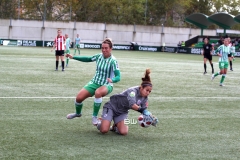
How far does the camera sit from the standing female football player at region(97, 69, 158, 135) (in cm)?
855

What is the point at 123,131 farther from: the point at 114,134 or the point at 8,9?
the point at 8,9

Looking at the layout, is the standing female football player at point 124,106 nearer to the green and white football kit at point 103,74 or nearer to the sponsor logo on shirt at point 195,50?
the green and white football kit at point 103,74

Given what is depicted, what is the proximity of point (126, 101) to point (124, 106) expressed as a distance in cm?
11

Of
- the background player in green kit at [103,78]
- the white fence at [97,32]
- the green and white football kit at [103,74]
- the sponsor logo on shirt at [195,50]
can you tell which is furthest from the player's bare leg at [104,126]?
the white fence at [97,32]

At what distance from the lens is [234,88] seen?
18609mm

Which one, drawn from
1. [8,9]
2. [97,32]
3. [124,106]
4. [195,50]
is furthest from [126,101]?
[8,9]

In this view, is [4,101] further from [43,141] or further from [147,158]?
[147,158]

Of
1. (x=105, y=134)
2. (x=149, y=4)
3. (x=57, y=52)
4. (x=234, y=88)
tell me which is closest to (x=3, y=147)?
(x=105, y=134)

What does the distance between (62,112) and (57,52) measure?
13566 millimetres

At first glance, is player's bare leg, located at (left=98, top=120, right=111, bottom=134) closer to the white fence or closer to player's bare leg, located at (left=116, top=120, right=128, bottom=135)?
player's bare leg, located at (left=116, top=120, right=128, bottom=135)

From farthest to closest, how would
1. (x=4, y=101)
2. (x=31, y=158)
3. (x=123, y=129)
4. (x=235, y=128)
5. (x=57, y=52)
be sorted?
1. (x=57, y=52)
2. (x=4, y=101)
3. (x=235, y=128)
4. (x=123, y=129)
5. (x=31, y=158)

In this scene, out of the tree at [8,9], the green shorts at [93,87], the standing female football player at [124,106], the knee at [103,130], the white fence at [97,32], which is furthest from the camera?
the tree at [8,9]

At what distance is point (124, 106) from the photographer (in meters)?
8.86

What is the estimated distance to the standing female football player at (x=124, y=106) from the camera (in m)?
8.55
